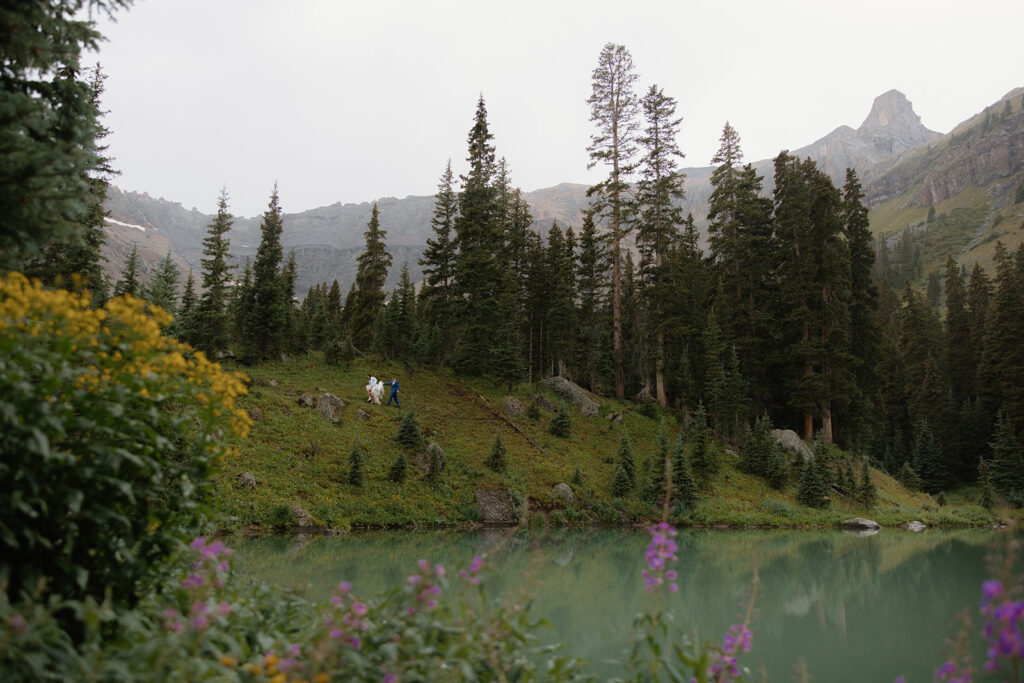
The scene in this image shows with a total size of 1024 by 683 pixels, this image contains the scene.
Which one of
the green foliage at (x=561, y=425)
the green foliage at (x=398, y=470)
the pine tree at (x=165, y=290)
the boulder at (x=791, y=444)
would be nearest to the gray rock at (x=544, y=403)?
the green foliage at (x=561, y=425)

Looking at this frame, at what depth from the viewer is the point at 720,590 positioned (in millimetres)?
11422

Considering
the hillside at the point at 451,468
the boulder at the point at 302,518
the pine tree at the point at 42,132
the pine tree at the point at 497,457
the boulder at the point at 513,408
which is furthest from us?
the boulder at the point at 513,408

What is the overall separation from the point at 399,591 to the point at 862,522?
2946 centimetres

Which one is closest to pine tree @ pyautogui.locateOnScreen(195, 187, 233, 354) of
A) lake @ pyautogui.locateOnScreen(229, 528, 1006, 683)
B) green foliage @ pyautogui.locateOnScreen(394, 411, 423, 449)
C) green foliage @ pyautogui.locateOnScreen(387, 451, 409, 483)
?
green foliage @ pyautogui.locateOnScreen(394, 411, 423, 449)

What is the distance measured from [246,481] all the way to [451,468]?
322 inches

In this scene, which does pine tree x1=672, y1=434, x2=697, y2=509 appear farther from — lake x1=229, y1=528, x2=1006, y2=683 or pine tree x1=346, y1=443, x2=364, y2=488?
pine tree x1=346, y1=443, x2=364, y2=488

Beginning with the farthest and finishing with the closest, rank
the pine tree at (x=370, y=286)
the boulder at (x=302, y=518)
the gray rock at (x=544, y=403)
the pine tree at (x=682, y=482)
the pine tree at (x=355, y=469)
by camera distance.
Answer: the pine tree at (x=370, y=286), the gray rock at (x=544, y=403), the pine tree at (x=682, y=482), the pine tree at (x=355, y=469), the boulder at (x=302, y=518)

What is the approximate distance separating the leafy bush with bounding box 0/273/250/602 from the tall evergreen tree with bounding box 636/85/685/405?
114ft

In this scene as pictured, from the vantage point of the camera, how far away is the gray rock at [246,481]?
1789 cm

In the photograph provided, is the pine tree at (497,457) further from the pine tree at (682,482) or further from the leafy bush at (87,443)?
the leafy bush at (87,443)

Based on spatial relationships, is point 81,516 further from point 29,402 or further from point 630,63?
point 630,63

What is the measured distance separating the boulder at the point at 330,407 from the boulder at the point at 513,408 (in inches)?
365

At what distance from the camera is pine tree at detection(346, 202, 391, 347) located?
133 feet

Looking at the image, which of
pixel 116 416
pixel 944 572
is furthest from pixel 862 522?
pixel 116 416
